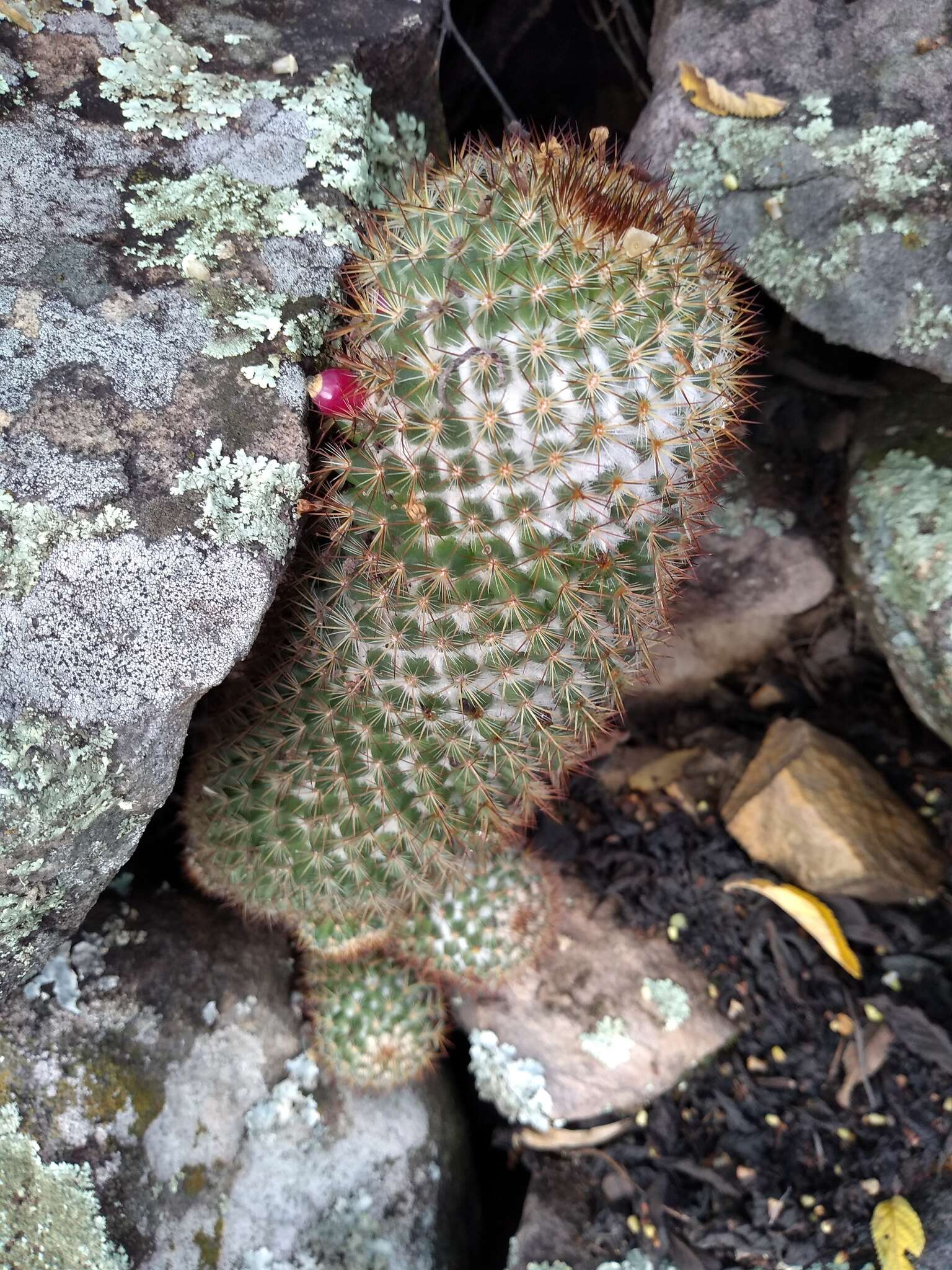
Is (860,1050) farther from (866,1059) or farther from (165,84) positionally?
(165,84)

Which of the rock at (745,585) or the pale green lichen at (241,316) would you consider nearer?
the pale green lichen at (241,316)

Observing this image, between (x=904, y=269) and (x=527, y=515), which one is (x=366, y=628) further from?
(x=904, y=269)

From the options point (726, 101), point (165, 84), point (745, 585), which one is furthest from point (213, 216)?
point (745, 585)

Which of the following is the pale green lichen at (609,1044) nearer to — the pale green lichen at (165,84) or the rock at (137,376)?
the rock at (137,376)

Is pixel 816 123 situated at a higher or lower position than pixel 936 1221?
higher

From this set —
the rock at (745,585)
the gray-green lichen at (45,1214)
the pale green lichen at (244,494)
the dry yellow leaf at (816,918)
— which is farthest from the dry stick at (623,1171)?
the pale green lichen at (244,494)

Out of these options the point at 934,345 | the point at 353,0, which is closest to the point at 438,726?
the point at 934,345
